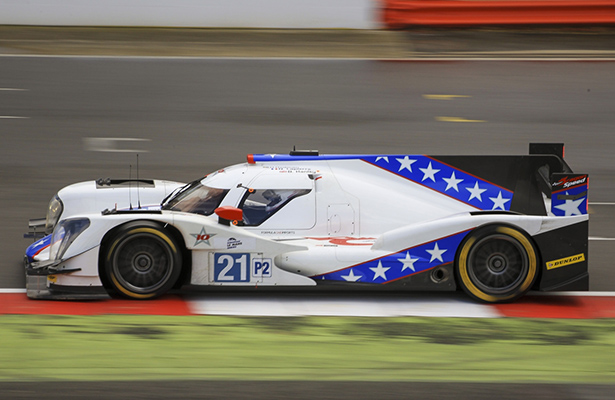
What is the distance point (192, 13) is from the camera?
16.9 meters

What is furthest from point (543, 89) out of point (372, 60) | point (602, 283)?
point (602, 283)

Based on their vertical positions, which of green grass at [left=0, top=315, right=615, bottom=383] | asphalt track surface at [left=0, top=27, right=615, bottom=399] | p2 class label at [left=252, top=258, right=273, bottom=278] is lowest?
green grass at [left=0, top=315, right=615, bottom=383]

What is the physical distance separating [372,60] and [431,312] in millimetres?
9544

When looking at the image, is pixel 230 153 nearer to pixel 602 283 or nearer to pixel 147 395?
pixel 602 283

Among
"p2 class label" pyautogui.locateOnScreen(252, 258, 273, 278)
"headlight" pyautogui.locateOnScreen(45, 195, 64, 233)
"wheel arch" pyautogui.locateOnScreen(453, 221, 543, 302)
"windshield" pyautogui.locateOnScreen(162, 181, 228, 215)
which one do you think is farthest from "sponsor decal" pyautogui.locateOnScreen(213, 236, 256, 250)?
"headlight" pyautogui.locateOnScreen(45, 195, 64, 233)

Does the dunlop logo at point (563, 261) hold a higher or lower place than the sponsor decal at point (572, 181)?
lower

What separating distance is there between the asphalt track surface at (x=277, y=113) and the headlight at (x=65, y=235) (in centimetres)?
216

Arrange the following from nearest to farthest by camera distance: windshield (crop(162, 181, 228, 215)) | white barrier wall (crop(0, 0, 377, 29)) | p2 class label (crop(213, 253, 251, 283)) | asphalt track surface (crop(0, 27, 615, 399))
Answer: p2 class label (crop(213, 253, 251, 283)) → windshield (crop(162, 181, 228, 215)) → asphalt track surface (crop(0, 27, 615, 399)) → white barrier wall (crop(0, 0, 377, 29))

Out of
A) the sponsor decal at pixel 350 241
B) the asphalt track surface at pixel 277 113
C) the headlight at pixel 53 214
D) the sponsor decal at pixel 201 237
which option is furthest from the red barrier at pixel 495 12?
the sponsor decal at pixel 201 237

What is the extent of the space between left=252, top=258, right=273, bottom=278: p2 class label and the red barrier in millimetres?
10796

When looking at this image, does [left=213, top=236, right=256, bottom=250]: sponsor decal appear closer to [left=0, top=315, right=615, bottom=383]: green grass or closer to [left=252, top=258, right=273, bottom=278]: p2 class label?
[left=252, top=258, right=273, bottom=278]: p2 class label

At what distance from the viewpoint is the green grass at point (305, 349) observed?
17.7 ft

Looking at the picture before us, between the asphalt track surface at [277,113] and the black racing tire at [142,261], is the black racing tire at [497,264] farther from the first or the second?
the black racing tire at [142,261]

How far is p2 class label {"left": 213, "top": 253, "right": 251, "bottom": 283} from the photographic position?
7.12m
